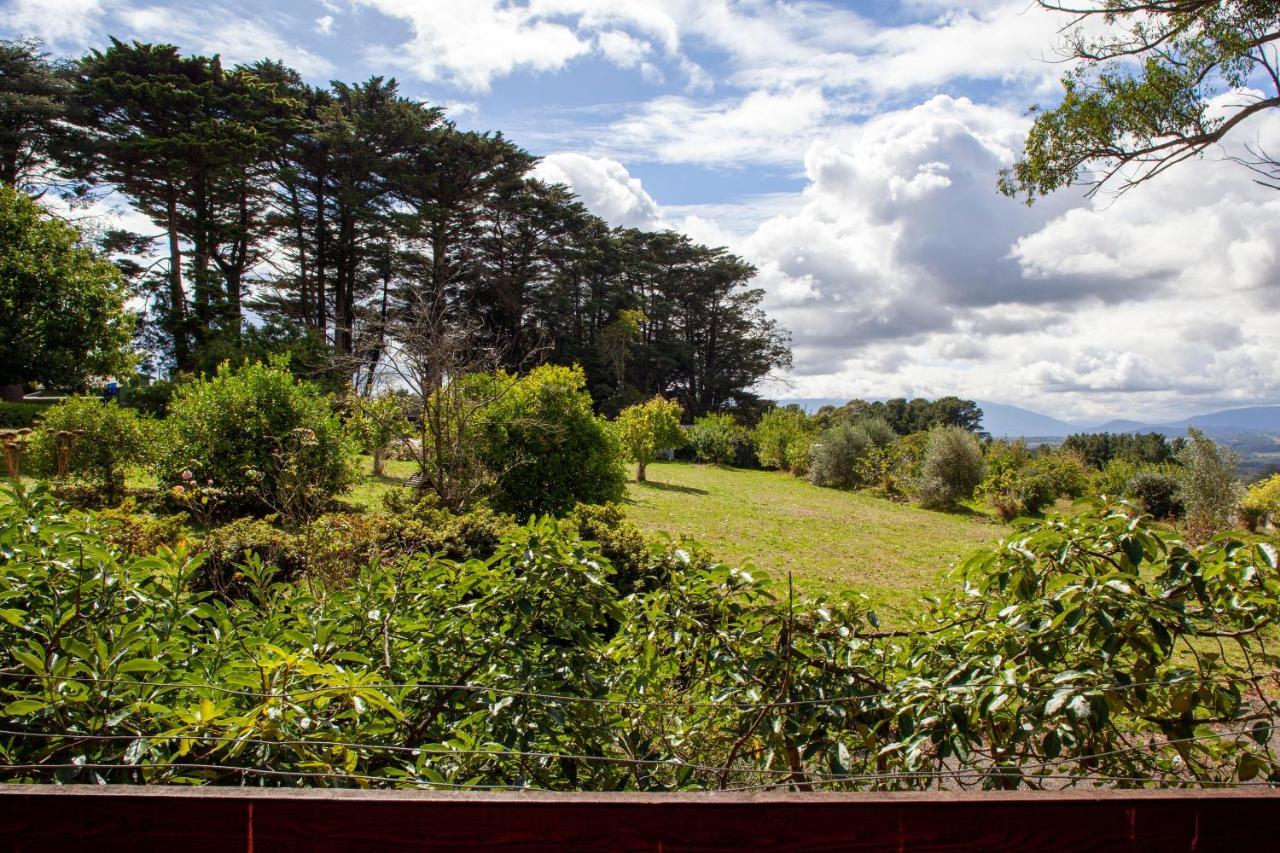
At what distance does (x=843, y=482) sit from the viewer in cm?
2236

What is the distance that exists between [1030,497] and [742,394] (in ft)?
91.5

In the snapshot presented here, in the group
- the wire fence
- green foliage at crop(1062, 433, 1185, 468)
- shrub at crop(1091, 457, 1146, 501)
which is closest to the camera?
the wire fence

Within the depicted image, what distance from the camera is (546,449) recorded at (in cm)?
1046

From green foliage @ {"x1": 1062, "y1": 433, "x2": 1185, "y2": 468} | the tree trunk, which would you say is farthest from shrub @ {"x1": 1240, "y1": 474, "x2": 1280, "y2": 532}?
the tree trunk

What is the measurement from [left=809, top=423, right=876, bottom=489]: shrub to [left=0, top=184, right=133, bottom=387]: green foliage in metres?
19.1

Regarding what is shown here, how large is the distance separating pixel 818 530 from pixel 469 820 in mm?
12512

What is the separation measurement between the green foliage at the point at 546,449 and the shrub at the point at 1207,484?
1187 cm

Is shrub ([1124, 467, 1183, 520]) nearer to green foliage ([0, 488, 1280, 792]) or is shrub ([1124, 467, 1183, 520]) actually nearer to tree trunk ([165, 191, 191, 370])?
green foliage ([0, 488, 1280, 792])

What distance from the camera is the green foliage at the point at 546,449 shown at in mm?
10258

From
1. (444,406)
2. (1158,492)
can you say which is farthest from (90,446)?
(1158,492)

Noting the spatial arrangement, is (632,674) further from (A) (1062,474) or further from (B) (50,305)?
(A) (1062,474)

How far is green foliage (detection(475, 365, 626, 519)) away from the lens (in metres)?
10.3

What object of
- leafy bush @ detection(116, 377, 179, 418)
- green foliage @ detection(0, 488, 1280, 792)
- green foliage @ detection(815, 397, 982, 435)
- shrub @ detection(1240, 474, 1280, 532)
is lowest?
shrub @ detection(1240, 474, 1280, 532)

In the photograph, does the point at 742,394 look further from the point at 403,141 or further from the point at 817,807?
the point at 817,807
